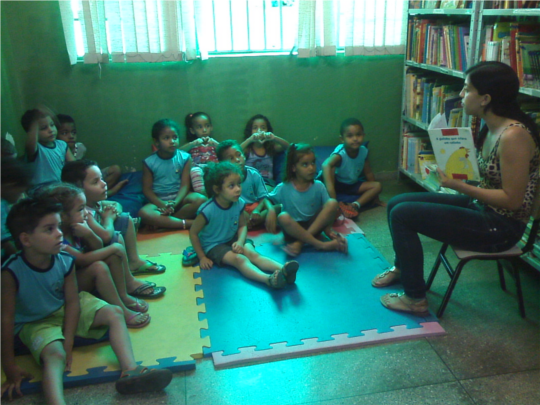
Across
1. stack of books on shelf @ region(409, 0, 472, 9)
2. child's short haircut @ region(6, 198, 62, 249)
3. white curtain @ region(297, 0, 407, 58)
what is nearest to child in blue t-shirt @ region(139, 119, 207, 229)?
white curtain @ region(297, 0, 407, 58)

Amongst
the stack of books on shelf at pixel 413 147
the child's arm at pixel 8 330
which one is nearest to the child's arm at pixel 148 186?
the child's arm at pixel 8 330

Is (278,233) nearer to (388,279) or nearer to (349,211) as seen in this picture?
(349,211)

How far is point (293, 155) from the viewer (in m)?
3.04

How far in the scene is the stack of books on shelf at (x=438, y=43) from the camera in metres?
3.11

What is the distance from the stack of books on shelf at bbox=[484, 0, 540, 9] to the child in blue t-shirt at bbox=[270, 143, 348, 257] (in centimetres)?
128

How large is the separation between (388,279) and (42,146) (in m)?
2.24

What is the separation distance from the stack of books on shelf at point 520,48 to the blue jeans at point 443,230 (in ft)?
2.51

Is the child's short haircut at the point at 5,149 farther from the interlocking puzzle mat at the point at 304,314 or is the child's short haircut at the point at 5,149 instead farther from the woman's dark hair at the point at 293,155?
the woman's dark hair at the point at 293,155

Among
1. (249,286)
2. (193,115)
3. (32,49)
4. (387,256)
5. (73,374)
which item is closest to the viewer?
(73,374)

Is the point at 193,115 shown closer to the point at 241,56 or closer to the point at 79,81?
the point at 241,56

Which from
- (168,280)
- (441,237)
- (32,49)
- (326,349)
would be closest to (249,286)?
(168,280)

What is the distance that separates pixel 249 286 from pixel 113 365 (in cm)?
83

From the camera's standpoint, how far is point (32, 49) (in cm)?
366

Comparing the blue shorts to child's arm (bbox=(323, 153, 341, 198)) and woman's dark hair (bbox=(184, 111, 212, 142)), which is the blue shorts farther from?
woman's dark hair (bbox=(184, 111, 212, 142))
